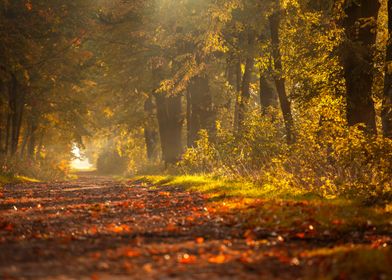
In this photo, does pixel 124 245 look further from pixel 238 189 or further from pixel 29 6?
pixel 29 6

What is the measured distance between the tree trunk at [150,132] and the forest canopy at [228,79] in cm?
44

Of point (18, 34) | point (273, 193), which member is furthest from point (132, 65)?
point (273, 193)

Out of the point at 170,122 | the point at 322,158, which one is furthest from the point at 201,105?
the point at 322,158

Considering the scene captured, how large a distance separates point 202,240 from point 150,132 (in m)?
39.3

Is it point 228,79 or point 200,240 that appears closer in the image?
point 200,240

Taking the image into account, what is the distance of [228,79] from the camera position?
115 feet

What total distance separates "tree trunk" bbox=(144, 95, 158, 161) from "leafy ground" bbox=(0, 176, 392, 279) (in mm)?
24940

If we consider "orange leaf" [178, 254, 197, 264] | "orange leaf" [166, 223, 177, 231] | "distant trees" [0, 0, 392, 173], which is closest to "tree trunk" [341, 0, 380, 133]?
"distant trees" [0, 0, 392, 173]

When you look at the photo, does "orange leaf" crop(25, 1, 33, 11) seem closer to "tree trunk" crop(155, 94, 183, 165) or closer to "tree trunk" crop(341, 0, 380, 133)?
"tree trunk" crop(155, 94, 183, 165)

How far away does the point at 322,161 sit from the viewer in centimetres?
1318

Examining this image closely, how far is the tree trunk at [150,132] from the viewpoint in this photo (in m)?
37.8

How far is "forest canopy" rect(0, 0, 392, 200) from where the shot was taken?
525 inches

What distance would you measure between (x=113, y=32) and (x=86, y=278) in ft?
77.9

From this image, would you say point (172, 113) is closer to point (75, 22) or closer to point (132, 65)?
point (132, 65)
